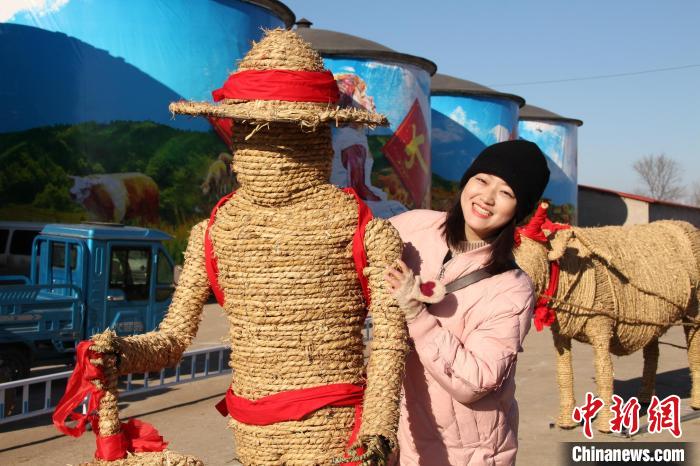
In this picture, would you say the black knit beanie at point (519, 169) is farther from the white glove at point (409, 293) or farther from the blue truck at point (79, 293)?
the blue truck at point (79, 293)

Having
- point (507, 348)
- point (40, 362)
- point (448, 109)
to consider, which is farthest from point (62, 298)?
point (448, 109)

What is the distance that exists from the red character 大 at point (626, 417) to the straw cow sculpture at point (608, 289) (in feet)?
0.25

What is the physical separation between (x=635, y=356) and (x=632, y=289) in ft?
15.3

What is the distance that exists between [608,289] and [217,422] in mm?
3760

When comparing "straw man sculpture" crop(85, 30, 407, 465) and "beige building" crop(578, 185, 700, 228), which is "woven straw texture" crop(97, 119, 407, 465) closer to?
"straw man sculpture" crop(85, 30, 407, 465)

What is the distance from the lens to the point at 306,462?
2.70 m

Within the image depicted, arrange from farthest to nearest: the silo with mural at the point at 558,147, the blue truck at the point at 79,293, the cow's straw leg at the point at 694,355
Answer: the silo with mural at the point at 558,147 < the blue truck at the point at 79,293 < the cow's straw leg at the point at 694,355

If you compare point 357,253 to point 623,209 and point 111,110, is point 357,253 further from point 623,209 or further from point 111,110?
point 623,209

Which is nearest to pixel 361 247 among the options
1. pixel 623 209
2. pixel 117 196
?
pixel 117 196

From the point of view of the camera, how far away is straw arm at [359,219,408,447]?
2451 millimetres

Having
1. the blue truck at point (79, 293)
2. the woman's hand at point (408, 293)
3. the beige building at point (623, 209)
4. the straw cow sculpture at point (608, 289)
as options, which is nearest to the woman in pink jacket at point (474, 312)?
the woman's hand at point (408, 293)

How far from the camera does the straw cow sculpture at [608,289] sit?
6.62 m

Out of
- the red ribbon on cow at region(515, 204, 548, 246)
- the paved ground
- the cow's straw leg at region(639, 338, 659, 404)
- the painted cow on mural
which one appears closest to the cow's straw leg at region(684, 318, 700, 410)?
the paved ground

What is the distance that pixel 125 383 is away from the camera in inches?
357
